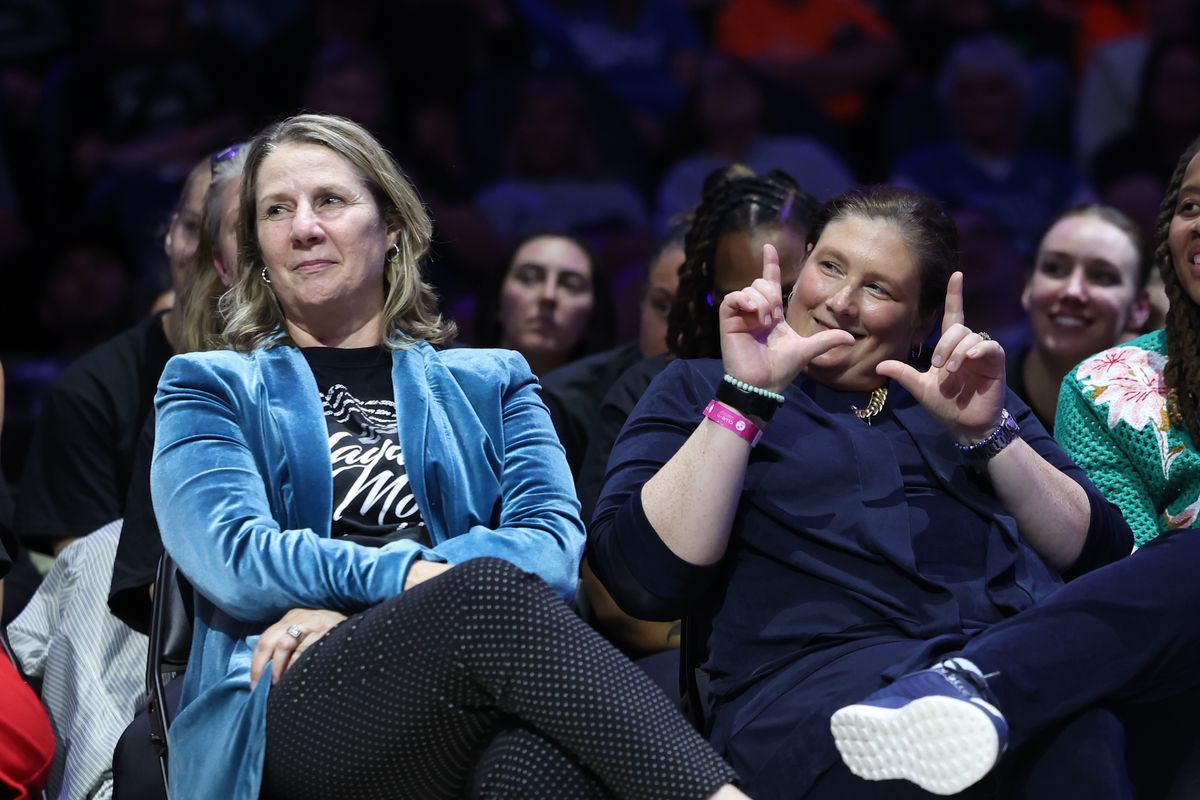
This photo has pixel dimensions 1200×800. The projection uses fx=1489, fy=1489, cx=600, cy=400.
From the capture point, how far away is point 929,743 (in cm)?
177

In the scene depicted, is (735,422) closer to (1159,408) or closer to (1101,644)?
(1101,644)

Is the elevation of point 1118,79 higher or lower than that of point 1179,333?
higher

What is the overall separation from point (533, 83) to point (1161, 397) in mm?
3397

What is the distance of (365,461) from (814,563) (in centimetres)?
67

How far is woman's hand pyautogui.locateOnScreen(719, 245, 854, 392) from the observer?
6.73 ft

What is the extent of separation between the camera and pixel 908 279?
2.25 meters

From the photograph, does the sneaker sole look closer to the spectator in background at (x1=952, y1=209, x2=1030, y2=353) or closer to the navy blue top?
the navy blue top

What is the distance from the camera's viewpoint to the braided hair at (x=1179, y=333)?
246 centimetres

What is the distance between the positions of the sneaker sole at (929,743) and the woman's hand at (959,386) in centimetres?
48

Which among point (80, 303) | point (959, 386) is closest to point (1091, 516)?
point (959, 386)

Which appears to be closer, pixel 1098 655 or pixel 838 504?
pixel 1098 655

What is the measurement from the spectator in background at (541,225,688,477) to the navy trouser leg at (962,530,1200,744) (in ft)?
4.67

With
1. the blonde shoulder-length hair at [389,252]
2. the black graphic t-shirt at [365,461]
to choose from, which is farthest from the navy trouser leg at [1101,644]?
the blonde shoulder-length hair at [389,252]

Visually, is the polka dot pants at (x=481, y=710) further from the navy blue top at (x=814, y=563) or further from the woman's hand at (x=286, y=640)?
the navy blue top at (x=814, y=563)
